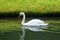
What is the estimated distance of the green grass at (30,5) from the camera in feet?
75.6

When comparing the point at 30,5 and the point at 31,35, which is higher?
the point at 30,5

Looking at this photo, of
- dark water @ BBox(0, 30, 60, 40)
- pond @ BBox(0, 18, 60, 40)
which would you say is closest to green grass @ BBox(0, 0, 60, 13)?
pond @ BBox(0, 18, 60, 40)

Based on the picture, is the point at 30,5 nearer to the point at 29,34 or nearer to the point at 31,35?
the point at 29,34

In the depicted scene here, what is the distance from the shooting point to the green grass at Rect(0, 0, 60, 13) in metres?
23.0

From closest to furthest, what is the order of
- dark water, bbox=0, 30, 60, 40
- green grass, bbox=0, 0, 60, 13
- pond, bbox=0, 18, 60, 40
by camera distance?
1. dark water, bbox=0, 30, 60, 40
2. pond, bbox=0, 18, 60, 40
3. green grass, bbox=0, 0, 60, 13

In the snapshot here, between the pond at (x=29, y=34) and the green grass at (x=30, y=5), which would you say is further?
the green grass at (x=30, y=5)

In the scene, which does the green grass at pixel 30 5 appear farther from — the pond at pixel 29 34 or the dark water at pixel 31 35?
the dark water at pixel 31 35

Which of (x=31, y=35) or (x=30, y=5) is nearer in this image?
(x=31, y=35)

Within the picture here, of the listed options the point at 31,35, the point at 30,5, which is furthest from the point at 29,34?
the point at 30,5

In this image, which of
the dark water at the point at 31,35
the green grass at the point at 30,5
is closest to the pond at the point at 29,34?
the dark water at the point at 31,35

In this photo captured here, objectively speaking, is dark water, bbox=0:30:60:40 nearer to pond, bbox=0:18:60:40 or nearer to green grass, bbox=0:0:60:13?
pond, bbox=0:18:60:40

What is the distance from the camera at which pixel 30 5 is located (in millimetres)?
24500

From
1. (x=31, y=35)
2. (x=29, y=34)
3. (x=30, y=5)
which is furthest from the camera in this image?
(x=30, y=5)

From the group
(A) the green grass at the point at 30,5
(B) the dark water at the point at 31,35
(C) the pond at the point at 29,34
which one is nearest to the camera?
(B) the dark water at the point at 31,35
